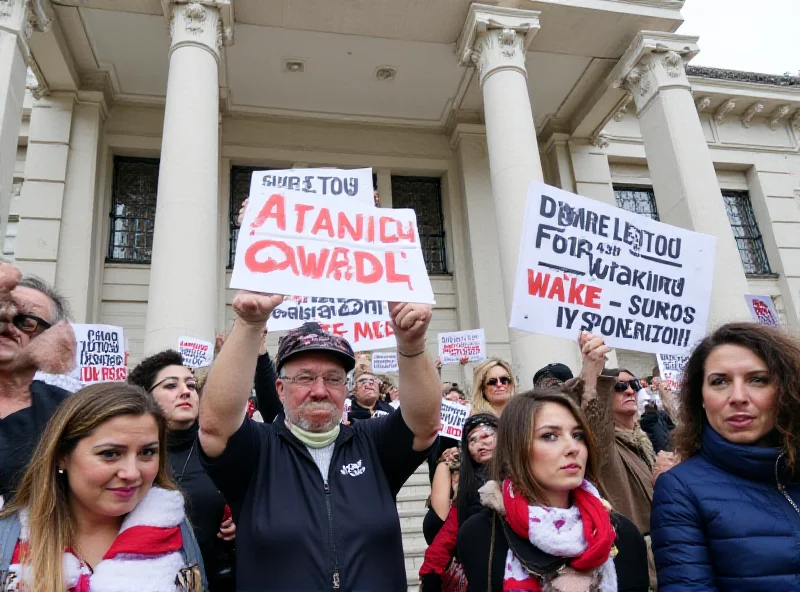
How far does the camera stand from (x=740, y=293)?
9867 mm

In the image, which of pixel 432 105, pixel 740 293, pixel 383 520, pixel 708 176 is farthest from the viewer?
pixel 432 105

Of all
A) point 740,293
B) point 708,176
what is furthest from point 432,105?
point 740,293

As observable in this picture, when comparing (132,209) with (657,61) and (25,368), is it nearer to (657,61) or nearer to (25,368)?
(657,61)

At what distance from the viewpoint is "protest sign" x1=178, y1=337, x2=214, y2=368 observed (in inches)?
269

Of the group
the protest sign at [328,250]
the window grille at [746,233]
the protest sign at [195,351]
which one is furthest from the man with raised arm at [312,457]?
the window grille at [746,233]

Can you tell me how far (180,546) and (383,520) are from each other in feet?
2.32

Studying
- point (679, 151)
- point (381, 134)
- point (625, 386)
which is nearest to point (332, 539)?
point (625, 386)

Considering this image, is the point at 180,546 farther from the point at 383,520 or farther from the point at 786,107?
the point at 786,107

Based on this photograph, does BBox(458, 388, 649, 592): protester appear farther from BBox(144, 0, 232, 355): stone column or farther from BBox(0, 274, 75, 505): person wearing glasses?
BBox(144, 0, 232, 355): stone column

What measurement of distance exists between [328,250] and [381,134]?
41.8 feet

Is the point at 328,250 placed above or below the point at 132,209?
below

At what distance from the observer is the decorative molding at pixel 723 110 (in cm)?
1622

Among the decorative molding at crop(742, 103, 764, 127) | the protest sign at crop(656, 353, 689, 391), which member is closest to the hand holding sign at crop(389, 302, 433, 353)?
the protest sign at crop(656, 353, 689, 391)

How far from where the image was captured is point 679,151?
1077 cm
